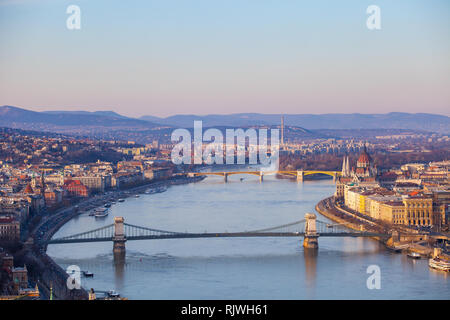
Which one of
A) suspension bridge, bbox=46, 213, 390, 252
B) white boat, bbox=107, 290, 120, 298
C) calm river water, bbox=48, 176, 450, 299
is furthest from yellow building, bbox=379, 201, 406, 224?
white boat, bbox=107, 290, 120, 298

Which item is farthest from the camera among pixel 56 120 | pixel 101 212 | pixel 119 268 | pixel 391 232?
pixel 56 120

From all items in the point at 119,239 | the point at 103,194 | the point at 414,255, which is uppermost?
the point at 119,239

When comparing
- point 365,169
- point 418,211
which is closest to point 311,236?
point 418,211

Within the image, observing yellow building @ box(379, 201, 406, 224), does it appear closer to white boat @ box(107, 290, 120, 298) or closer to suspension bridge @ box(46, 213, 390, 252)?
suspension bridge @ box(46, 213, 390, 252)

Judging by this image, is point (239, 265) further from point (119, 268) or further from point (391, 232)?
point (391, 232)
